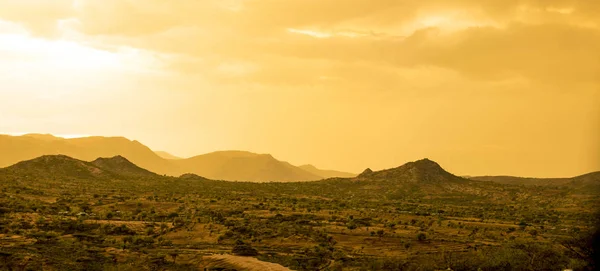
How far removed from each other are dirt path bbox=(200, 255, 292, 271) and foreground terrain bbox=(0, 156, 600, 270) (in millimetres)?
79

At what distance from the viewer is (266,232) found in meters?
40.0

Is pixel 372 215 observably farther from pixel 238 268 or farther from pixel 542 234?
pixel 238 268

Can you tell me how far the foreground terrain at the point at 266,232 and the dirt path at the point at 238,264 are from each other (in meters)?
0.08

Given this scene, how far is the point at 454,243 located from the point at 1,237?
33.9 meters

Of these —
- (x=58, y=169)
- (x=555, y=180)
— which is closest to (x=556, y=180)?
(x=555, y=180)

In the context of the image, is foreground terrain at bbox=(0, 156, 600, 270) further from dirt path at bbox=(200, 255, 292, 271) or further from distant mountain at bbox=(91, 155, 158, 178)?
distant mountain at bbox=(91, 155, 158, 178)

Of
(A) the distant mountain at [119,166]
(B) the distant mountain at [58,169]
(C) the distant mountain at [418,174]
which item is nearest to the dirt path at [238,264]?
(B) the distant mountain at [58,169]

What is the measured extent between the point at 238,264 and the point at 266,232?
1540 cm

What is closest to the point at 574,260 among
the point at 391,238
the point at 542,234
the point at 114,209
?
the point at 391,238

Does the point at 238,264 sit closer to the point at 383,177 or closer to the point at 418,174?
the point at 418,174

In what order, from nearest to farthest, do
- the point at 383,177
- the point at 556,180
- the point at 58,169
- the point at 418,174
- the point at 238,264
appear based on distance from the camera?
the point at 238,264, the point at 58,169, the point at 418,174, the point at 383,177, the point at 556,180

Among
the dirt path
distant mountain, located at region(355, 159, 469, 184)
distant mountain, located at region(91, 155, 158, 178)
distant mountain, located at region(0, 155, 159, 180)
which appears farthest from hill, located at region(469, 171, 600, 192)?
distant mountain, located at region(0, 155, 159, 180)

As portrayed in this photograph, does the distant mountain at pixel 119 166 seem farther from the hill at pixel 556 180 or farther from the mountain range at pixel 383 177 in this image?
the hill at pixel 556 180

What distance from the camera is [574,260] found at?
2453 cm
